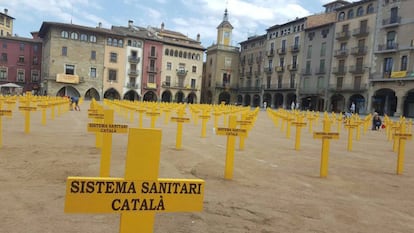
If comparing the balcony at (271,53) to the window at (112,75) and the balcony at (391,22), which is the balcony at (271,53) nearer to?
the balcony at (391,22)

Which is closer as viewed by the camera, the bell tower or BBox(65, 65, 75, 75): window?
BBox(65, 65, 75, 75): window

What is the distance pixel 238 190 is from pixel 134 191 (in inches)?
164

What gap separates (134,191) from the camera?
2193 mm

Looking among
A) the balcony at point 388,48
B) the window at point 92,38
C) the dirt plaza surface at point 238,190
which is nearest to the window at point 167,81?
the window at point 92,38

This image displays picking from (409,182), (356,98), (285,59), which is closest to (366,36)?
(356,98)

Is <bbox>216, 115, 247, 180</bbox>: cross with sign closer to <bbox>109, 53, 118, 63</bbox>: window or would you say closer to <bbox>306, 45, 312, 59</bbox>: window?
<bbox>306, 45, 312, 59</bbox>: window

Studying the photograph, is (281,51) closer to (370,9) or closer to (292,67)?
(292,67)

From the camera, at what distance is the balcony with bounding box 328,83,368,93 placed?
4884 cm

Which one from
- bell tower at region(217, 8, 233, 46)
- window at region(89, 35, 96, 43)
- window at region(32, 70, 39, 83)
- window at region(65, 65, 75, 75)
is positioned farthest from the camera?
bell tower at region(217, 8, 233, 46)

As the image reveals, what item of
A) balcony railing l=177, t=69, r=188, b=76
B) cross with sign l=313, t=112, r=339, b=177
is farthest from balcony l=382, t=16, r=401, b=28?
cross with sign l=313, t=112, r=339, b=177

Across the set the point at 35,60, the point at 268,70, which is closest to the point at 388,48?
the point at 268,70

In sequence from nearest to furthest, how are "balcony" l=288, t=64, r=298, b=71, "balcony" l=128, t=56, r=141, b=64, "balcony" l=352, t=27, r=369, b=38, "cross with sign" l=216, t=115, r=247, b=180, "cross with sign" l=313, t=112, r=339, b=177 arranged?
"cross with sign" l=216, t=115, r=247, b=180 → "cross with sign" l=313, t=112, r=339, b=177 → "balcony" l=352, t=27, r=369, b=38 → "balcony" l=288, t=64, r=298, b=71 → "balcony" l=128, t=56, r=141, b=64

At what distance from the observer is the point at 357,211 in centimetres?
533

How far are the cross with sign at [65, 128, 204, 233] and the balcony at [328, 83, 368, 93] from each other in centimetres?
5077
